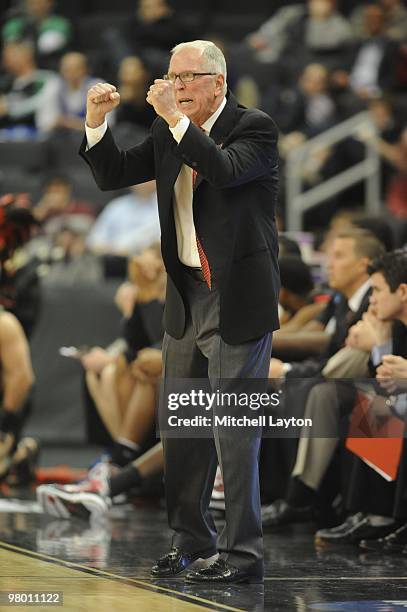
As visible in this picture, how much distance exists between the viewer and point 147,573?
4992mm

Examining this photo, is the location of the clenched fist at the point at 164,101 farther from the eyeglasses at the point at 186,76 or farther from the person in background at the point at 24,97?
the person in background at the point at 24,97

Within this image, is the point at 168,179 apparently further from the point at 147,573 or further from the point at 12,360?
the point at 12,360

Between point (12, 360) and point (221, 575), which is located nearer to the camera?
point (221, 575)

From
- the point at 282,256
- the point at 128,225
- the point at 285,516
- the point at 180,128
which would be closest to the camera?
the point at 180,128

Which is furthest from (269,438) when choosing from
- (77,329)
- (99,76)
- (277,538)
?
(99,76)

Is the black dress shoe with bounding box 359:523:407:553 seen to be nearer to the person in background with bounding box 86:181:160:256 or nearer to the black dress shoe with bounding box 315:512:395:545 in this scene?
the black dress shoe with bounding box 315:512:395:545

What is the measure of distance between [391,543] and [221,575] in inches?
52.4

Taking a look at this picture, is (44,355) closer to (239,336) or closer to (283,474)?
(283,474)

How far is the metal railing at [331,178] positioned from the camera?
1151 centimetres

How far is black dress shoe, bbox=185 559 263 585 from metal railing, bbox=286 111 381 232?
688 centimetres

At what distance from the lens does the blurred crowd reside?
5.99m

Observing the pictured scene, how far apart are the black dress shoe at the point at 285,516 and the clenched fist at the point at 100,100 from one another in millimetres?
2319

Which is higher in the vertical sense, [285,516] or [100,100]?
[100,100]

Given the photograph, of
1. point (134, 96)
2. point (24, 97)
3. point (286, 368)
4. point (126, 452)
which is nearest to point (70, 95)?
point (24, 97)
